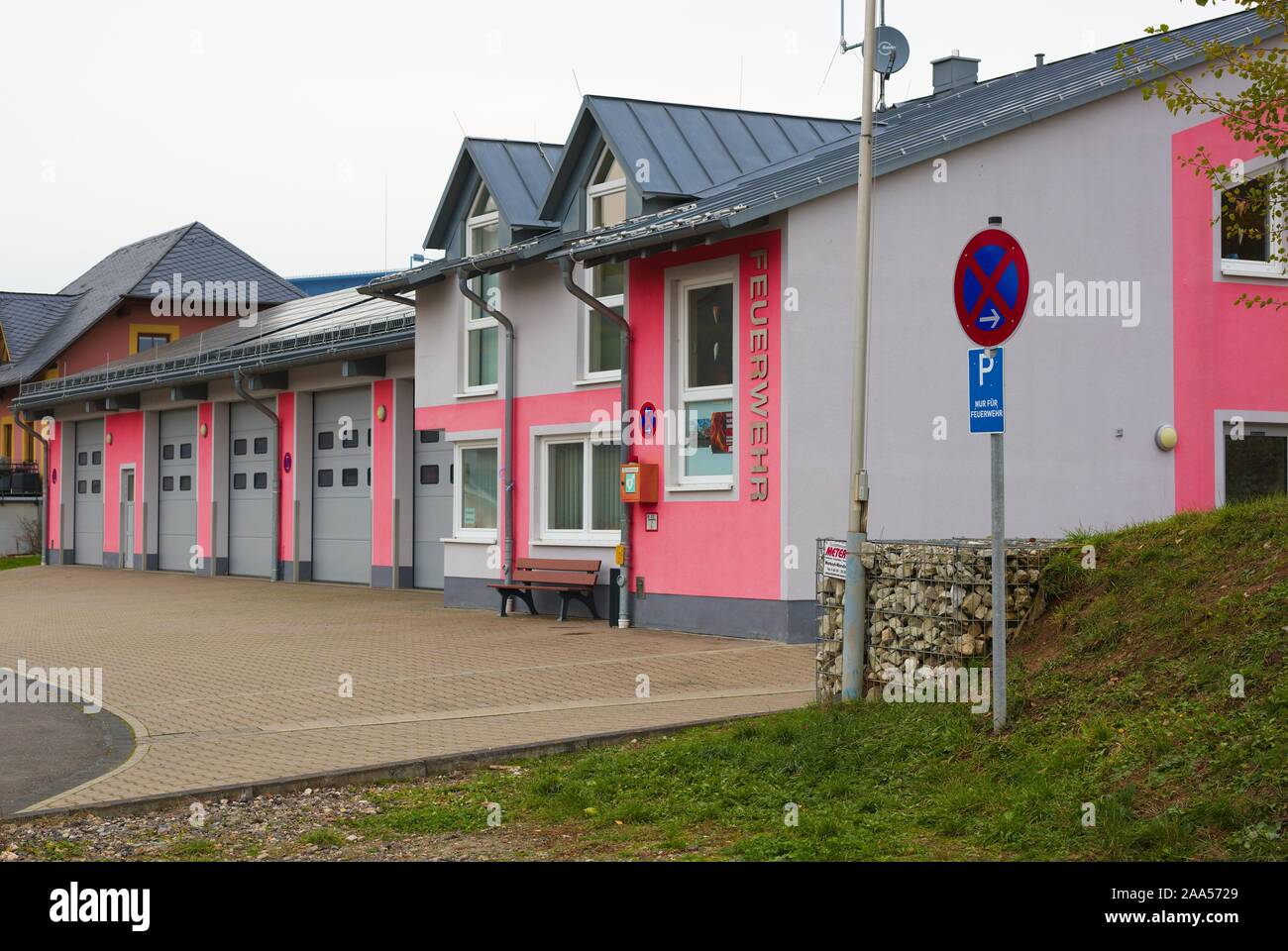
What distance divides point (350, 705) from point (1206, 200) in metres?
11.9

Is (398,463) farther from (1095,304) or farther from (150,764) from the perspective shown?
(150,764)

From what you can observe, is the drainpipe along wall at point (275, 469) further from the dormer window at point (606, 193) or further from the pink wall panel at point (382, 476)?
the dormer window at point (606, 193)

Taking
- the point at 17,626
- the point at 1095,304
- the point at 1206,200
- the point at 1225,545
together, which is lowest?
the point at 17,626

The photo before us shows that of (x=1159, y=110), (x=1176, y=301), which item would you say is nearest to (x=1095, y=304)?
(x=1176, y=301)

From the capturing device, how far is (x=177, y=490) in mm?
34344

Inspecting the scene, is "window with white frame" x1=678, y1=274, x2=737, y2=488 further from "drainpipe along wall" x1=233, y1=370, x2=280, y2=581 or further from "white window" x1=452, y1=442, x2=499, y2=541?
"drainpipe along wall" x1=233, y1=370, x2=280, y2=581

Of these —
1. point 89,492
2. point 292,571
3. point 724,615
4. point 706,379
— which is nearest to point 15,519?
point 89,492

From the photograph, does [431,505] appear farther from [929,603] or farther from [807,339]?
[929,603]

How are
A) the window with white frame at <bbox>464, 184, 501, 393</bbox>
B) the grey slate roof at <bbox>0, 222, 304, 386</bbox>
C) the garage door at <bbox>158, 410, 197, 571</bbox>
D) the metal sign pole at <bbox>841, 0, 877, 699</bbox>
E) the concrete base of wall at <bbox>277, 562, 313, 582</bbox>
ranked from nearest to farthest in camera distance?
1. the metal sign pole at <bbox>841, 0, 877, 699</bbox>
2. the window with white frame at <bbox>464, 184, 501, 393</bbox>
3. the concrete base of wall at <bbox>277, 562, 313, 582</bbox>
4. the garage door at <bbox>158, 410, 197, 571</bbox>
5. the grey slate roof at <bbox>0, 222, 304, 386</bbox>

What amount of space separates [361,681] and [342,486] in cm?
1491

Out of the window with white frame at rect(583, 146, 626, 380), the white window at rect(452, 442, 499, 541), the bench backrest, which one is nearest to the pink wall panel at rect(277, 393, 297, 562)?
the white window at rect(452, 442, 499, 541)

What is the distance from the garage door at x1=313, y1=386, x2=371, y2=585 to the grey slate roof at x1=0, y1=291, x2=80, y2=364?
22.1 m

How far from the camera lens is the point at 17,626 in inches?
→ 802

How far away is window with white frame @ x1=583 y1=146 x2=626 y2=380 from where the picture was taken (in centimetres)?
1830
